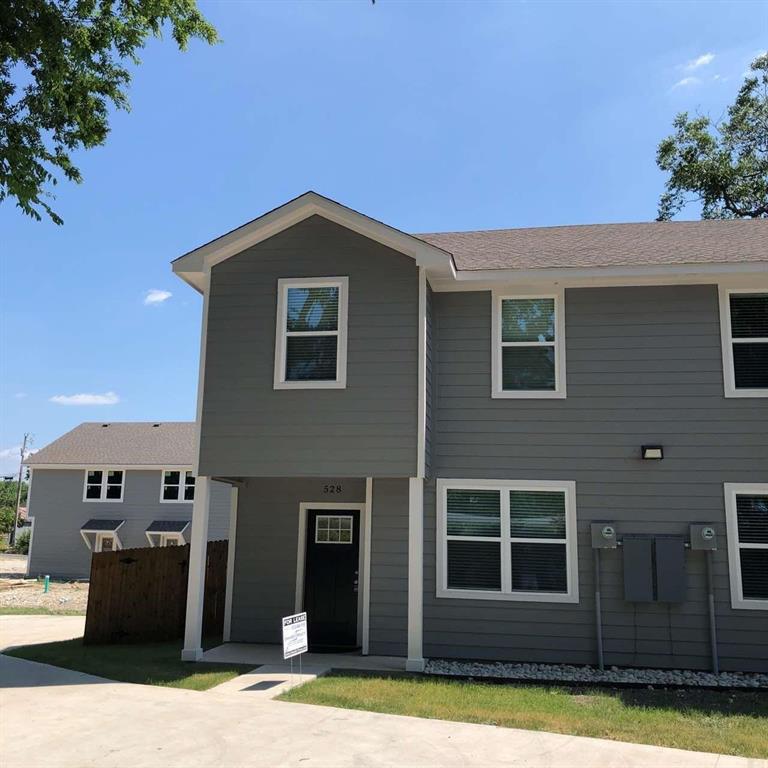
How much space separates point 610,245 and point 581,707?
7021mm

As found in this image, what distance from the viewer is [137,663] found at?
962cm

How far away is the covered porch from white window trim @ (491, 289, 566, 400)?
6.53ft

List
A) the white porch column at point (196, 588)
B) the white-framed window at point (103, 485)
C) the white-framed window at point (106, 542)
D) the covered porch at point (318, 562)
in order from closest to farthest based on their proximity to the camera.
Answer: the white porch column at point (196, 588) < the covered porch at point (318, 562) < the white-framed window at point (106, 542) < the white-framed window at point (103, 485)

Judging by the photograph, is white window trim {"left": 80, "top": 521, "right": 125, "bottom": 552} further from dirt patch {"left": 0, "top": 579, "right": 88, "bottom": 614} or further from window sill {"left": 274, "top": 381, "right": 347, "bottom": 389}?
window sill {"left": 274, "top": 381, "right": 347, "bottom": 389}

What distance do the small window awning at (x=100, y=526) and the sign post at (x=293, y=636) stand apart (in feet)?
71.8

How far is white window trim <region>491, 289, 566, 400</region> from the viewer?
10289 millimetres

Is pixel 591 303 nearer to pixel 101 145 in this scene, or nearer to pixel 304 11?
pixel 304 11

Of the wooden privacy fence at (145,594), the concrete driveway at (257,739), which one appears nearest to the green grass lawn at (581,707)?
the concrete driveway at (257,739)

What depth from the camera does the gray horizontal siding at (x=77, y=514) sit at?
1129 inches

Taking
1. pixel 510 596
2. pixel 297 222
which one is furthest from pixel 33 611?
pixel 510 596

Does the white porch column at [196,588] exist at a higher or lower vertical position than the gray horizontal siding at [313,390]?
lower

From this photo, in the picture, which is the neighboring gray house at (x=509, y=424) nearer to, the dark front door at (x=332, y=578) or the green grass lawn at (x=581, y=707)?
the dark front door at (x=332, y=578)

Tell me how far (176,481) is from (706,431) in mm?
23362

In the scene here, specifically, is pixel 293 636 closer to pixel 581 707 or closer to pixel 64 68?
pixel 581 707
